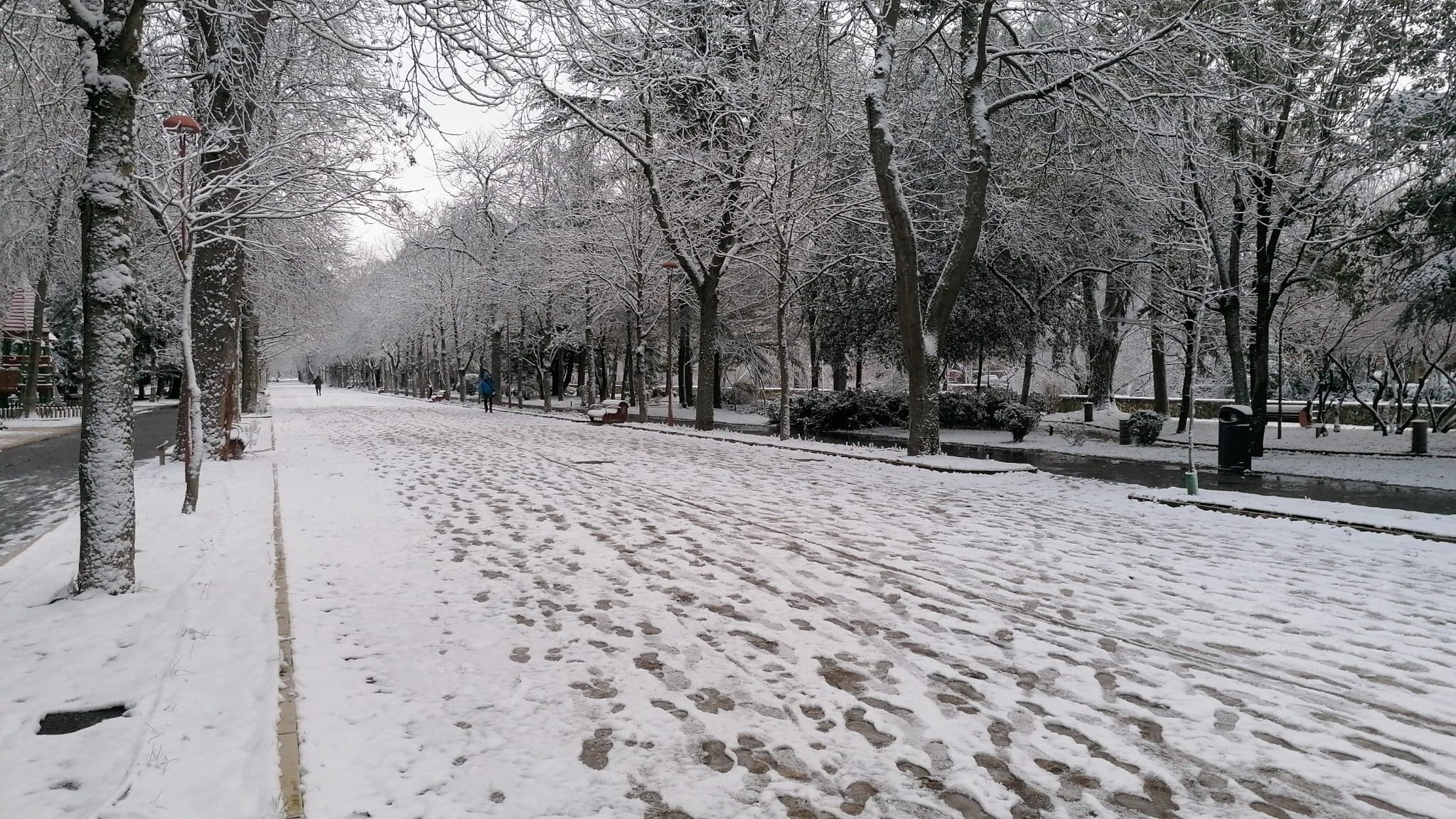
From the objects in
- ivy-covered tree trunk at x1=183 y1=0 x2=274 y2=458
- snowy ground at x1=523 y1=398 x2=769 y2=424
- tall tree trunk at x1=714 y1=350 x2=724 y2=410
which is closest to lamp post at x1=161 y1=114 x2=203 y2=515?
ivy-covered tree trunk at x1=183 y1=0 x2=274 y2=458

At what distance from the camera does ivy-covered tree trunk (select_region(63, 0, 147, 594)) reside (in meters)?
5.30

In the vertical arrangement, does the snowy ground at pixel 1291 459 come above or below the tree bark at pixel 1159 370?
below

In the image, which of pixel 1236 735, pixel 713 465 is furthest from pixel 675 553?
pixel 713 465

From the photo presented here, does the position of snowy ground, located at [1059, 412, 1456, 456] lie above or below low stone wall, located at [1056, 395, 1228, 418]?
below

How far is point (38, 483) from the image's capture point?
42.2ft

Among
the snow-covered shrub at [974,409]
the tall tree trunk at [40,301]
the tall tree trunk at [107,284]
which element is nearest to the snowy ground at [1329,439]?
the snow-covered shrub at [974,409]

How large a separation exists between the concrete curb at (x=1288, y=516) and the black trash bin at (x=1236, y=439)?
6.07 m

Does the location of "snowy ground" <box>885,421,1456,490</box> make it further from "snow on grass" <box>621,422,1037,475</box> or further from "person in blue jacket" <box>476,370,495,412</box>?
"person in blue jacket" <box>476,370,495,412</box>

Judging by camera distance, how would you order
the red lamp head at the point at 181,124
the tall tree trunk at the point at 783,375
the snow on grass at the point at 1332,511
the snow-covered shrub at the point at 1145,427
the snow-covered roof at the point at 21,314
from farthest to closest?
the snow-covered roof at the point at 21,314
the snow-covered shrub at the point at 1145,427
the tall tree trunk at the point at 783,375
the red lamp head at the point at 181,124
the snow on grass at the point at 1332,511

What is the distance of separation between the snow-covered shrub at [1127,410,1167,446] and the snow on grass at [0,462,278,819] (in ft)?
72.7

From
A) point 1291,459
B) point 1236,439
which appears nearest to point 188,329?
point 1236,439

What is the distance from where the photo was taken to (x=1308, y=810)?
308 cm

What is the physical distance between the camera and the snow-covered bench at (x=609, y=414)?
28938 millimetres

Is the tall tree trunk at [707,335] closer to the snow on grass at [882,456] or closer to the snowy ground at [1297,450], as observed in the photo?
the snow on grass at [882,456]
